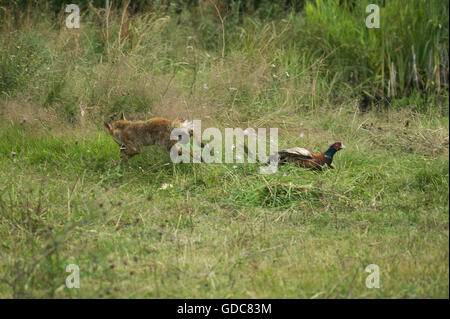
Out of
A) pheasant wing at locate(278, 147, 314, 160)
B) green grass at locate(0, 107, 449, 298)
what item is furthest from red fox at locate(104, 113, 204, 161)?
pheasant wing at locate(278, 147, 314, 160)

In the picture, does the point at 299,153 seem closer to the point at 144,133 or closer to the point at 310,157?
the point at 310,157

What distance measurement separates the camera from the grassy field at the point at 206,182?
3463mm

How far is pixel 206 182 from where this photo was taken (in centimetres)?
523

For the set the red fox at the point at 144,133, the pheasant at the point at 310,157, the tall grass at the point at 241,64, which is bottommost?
the pheasant at the point at 310,157

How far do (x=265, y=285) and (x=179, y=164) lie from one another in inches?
88.2

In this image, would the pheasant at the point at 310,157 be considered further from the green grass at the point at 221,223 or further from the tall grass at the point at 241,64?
the tall grass at the point at 241,64

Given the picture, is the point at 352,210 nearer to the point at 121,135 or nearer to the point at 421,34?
the point at 121,135

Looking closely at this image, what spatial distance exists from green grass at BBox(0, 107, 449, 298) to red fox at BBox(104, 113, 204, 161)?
0.23 metres

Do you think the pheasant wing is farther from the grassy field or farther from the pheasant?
the grassy field

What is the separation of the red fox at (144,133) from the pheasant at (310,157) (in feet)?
2.77

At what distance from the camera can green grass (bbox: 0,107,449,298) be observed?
3383 mm

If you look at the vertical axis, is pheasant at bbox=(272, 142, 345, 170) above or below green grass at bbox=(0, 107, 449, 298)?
above

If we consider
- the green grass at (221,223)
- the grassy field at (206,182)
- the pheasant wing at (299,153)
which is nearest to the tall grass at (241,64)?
the grassy field at (206,182)

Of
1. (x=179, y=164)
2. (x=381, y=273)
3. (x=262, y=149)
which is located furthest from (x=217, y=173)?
(x=381, y=273)
